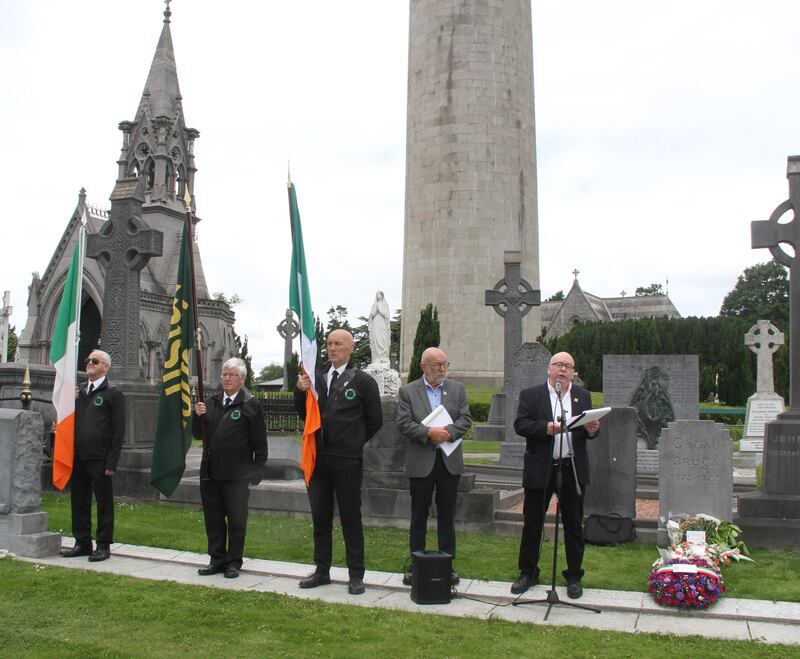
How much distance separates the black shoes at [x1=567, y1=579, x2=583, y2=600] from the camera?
6.73 m

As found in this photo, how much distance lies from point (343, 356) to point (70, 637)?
121 inches

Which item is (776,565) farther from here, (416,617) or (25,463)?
(25,463)

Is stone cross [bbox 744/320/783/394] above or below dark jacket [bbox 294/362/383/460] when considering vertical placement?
above

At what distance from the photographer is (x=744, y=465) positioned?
723 inches

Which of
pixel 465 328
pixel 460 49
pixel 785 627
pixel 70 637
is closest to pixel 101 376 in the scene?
pixel 70 637

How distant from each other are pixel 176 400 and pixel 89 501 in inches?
54.1

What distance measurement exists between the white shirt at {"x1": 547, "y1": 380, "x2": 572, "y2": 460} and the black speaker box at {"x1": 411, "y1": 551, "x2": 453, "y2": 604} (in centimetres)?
132

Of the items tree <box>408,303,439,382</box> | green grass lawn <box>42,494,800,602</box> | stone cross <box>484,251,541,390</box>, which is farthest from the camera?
tree <box>408,303,439,382</box>

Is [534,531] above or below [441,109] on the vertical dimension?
below

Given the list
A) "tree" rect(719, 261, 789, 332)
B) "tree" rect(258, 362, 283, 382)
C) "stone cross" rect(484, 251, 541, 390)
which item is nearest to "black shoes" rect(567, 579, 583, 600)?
"stone cross" rect(484, 251, 541, 390)

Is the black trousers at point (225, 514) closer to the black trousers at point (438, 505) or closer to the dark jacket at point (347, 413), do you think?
the dark jacket at point (347, 413)

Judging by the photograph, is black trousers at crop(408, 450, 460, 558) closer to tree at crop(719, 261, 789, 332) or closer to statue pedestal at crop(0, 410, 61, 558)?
statue pedestal at crop(0, 410, 61, 558)

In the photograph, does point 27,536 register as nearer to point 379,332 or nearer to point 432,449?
point 432,449

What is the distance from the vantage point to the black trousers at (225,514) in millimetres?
7531
